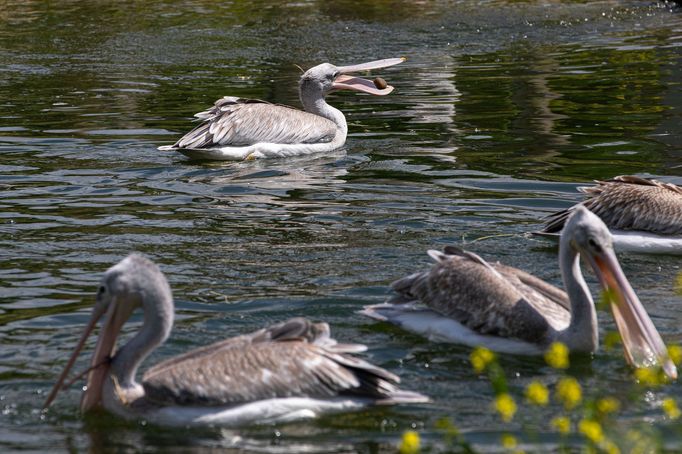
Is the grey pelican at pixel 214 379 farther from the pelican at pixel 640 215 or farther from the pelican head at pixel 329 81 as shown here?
the pelican head at pixel 329 81

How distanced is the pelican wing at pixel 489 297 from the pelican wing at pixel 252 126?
4.93 meters

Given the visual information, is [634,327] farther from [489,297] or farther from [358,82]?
[358,82]

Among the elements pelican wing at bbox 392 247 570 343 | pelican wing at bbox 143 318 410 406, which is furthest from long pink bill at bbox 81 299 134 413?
pelican wing at bbox 392 247 570 343

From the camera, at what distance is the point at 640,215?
8203 mm

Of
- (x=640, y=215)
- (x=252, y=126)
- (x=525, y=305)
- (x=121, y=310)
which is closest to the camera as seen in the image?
(x=121, y=310)

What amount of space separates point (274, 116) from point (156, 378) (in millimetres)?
6463

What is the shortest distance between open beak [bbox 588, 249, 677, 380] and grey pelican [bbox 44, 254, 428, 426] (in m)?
1.04

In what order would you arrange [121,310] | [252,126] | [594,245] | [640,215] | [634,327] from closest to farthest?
[121,310]
[634,327]
[594,245]
[640,215]
[252,126]

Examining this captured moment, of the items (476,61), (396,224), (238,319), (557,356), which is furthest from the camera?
(476,61)

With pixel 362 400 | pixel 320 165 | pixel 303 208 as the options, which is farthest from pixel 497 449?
pixel 320 165

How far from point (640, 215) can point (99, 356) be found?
12.9 ft

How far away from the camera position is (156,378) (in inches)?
218

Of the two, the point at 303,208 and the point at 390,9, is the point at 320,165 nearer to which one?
the point at 303,208

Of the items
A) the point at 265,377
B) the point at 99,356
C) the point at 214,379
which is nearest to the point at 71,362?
the point at 99,356
